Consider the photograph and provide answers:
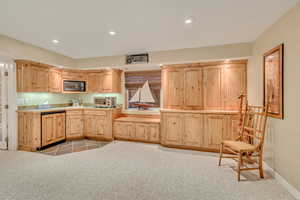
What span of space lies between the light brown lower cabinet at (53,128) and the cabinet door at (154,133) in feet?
8.25

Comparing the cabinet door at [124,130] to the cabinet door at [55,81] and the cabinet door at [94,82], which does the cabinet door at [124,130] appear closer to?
the cabinet door at [94,82]

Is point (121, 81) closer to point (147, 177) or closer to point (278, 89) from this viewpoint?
point (147, 177)

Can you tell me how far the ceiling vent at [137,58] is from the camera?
3971 millimetres

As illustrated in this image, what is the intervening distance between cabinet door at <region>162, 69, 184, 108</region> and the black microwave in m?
2.70

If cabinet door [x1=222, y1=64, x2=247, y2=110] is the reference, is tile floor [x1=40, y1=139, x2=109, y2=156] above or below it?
below

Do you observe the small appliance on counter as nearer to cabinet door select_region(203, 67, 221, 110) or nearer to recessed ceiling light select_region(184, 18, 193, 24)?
cabinet door select_region(203, 67, 221, 110)

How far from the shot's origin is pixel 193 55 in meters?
3.63

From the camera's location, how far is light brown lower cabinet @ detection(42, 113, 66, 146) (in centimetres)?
360

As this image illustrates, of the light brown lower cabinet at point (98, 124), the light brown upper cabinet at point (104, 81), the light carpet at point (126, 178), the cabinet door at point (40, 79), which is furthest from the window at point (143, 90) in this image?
the cabinet door at point (40, 79)

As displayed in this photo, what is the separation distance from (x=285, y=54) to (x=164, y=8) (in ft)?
6.35

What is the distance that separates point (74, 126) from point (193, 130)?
11.4ft

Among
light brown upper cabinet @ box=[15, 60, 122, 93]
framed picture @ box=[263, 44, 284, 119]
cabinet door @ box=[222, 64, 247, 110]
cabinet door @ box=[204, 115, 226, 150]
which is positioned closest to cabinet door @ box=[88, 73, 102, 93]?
light brown upper cabinet @ box=[15, 60, 122, 93]

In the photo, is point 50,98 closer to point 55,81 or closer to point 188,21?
point 55,81

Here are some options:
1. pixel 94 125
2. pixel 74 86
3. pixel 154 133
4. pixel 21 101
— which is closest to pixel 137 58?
pixel 154 133
